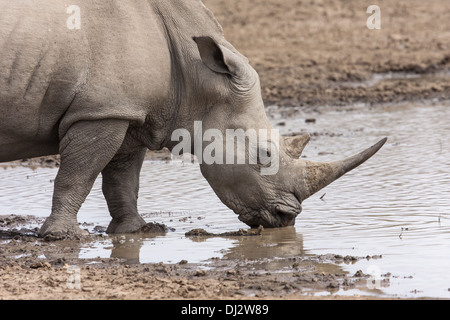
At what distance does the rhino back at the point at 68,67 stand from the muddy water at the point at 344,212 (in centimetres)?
105

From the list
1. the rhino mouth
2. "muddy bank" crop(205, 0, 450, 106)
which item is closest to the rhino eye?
the rhino mouth

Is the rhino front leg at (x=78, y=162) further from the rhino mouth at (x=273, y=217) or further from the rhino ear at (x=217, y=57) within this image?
the rhino mouth at (x=273, y=217)

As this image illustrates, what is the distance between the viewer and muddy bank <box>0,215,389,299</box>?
6.07m

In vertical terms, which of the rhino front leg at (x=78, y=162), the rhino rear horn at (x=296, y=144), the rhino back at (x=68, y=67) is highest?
the rhino back at (x=68, y=67)

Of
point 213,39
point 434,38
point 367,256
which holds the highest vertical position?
point 434,38

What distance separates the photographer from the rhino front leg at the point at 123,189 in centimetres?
856

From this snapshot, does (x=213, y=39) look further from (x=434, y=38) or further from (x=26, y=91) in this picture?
(x=434, y=38)

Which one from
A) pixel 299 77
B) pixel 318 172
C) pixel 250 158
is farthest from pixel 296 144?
pixel 299 77

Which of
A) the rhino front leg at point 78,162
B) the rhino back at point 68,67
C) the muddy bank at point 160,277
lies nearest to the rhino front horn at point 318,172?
the muddy bank at point 160,277

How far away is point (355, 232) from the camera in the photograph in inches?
313

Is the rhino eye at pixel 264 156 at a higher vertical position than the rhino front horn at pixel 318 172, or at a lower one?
higher

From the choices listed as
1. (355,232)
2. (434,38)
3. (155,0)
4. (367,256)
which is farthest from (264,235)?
(434,38)

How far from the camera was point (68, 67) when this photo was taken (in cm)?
757

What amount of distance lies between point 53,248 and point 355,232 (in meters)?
2.33
